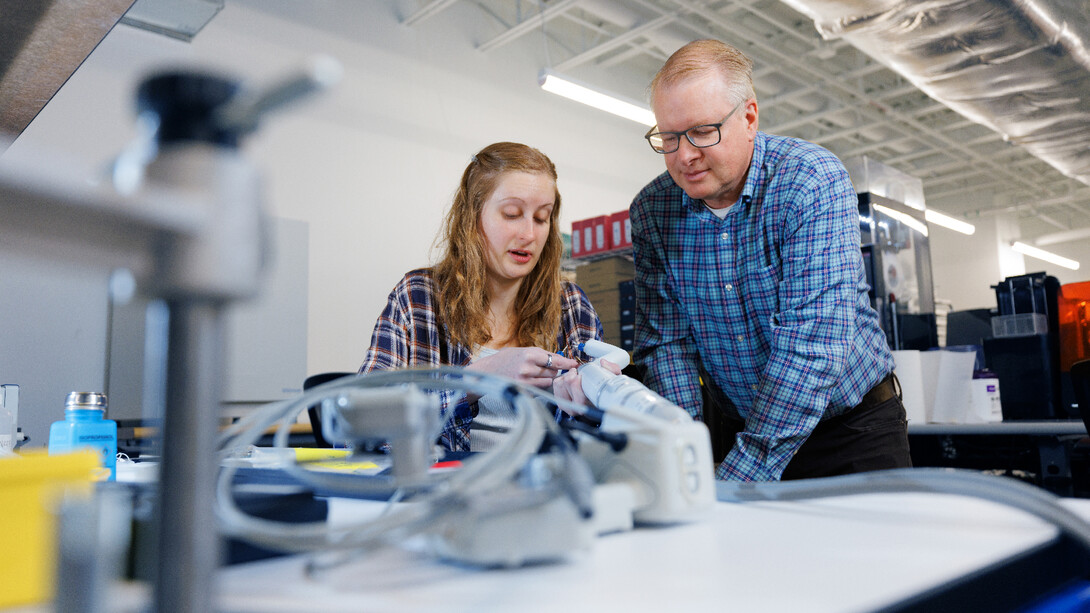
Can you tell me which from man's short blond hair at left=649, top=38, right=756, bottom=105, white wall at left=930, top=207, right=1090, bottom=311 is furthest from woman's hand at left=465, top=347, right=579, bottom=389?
white wall at left=930, top=207, right=1090, bottom=311

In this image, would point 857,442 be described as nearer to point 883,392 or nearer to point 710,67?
point 883,392

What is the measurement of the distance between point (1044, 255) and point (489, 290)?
11.5m

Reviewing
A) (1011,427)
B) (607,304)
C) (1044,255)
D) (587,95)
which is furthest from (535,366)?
(1044,255)

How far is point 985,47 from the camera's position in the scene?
3957 millimetres

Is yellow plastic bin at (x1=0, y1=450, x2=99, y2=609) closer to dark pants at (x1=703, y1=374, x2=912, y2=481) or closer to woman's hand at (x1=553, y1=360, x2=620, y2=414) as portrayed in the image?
woman's hand at (x1=553, y1=360, x2=620, y2=414)

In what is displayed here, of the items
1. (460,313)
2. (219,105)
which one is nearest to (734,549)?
(219,105)

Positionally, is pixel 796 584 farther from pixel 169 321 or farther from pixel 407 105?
pixel 407 105

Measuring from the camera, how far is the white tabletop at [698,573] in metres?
0.36

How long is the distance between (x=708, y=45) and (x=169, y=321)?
1.49 m

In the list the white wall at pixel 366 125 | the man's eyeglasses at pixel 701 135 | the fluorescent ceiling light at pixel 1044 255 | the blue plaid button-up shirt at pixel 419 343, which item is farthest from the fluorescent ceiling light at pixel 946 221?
the blue plaid button-up shirt at pixel 419 343

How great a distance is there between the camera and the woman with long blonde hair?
4.58 feet

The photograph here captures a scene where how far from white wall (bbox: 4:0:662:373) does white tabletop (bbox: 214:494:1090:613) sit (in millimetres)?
4313

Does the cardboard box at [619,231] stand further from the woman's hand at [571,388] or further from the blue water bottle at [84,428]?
the blue water bottle at [84,428]

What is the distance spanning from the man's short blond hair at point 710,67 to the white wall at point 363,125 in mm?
3437
